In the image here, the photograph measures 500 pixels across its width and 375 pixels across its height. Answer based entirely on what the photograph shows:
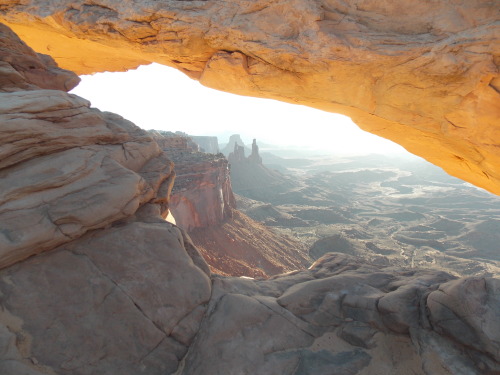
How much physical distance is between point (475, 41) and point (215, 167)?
1123 inches

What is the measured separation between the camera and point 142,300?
17.8 feet

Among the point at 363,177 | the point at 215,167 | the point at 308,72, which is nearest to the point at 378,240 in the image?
the point at 215,167

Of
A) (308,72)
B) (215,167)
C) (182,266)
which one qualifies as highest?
(308,72)

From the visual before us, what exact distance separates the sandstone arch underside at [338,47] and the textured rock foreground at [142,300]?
3.23 metres

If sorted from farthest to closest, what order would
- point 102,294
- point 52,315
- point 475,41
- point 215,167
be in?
point 215,167
point 475,41
point 102,294
point 52,315

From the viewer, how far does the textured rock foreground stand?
4.71 m

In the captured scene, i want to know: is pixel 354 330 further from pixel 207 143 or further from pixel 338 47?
pixel 207 143

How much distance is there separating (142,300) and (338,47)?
758 centimetres

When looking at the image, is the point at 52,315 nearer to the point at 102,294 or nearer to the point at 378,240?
the point at 102,294

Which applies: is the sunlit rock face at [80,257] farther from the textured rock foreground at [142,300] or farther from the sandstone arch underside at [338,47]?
the sandstone arch underside at [338,47]

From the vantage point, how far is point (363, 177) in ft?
374

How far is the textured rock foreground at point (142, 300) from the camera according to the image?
Result: 4.71 meters

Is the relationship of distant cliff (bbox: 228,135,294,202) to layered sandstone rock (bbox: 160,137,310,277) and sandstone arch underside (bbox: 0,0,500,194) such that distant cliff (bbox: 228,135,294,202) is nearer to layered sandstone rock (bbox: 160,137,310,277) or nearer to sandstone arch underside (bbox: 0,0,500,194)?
layered sandstone rock (bbox: 160,137,310,277)

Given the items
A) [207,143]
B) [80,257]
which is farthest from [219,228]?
[207,143]
